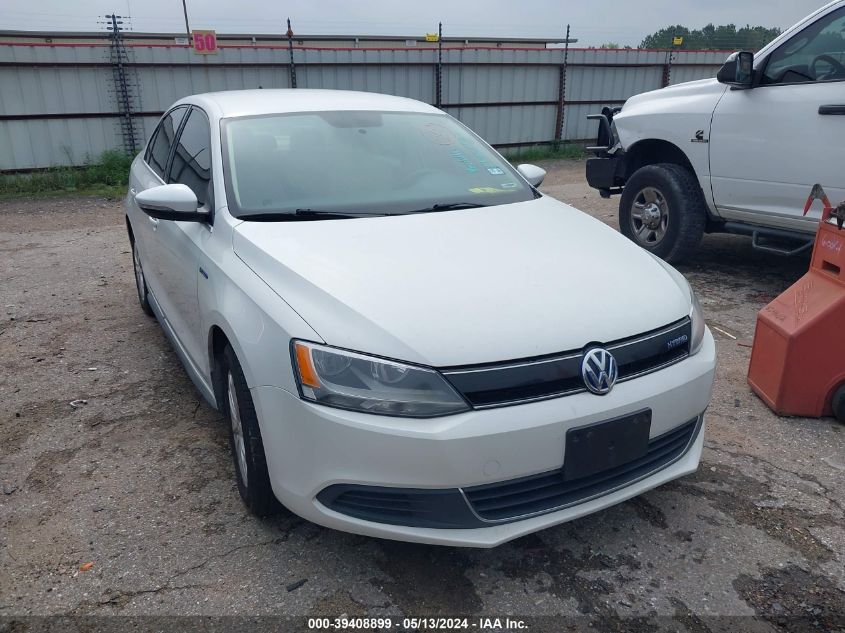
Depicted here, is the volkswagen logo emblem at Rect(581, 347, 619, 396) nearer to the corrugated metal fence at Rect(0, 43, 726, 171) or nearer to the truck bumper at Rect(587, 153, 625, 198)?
the truck bumper at Rect(587, 153, 625, 198)

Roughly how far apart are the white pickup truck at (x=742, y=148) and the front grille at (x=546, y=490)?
10.6 feet

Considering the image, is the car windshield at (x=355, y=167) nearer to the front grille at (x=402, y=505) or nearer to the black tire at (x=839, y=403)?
the front grille at (x=402, y=505)

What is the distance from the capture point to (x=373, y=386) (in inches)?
80.0

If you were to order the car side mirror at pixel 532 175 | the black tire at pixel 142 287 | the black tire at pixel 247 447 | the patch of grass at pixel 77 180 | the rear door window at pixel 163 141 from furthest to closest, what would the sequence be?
the patch of grass at pixel 77 180
the black tire at pixel 142 287
the rear door window at pixel 163 141
the car side mirror at pixel 532 175
the black tire at pixel 247 447

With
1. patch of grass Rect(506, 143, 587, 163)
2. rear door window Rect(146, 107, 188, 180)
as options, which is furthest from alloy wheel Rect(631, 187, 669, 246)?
patch of grass Rect(506, 143, 587, 163)

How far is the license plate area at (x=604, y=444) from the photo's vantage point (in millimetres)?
2094

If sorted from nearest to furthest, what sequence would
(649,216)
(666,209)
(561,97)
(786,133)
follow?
1. (786,133)
2. (666,209)
3. (649,216)
4. (561,97)

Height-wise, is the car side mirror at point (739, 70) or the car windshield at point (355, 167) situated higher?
the car side mirror at point (739, 70)

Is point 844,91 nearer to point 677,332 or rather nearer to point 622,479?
point 677,332

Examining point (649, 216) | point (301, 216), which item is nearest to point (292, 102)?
point (301, 216)

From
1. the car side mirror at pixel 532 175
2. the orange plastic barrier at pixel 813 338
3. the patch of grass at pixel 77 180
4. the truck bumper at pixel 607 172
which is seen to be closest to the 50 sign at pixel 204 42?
the patch of grass at pixel 77 180

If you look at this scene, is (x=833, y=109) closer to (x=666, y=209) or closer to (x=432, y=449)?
(x=666, y=209)

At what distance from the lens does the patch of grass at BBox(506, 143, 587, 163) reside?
14.4 m

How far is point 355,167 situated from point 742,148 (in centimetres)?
332
